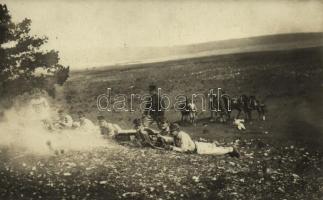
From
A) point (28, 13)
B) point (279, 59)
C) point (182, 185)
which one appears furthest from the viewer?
point (279, 59)

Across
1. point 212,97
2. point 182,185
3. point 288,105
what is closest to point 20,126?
point 182,185

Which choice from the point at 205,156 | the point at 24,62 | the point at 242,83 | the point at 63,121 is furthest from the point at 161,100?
the point at 24,62

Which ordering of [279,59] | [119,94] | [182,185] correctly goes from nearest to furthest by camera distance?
[182,185]
[119,94]
[279,59]

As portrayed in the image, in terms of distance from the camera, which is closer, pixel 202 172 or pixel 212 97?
pixel 202 172

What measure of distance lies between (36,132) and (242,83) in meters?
→ 3.97

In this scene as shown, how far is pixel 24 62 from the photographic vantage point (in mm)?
7168

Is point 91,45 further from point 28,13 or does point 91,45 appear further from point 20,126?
point 20,126

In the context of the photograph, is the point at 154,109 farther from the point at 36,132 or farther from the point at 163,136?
the point at 36,132

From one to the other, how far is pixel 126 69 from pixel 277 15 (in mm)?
3125

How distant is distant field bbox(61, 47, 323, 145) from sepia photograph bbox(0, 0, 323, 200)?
2 centimetres

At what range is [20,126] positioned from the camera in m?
6.79

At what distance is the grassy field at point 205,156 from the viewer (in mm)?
6430

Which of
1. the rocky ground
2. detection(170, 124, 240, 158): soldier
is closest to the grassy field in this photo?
the rocky ground

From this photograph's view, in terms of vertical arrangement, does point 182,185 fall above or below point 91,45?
below
